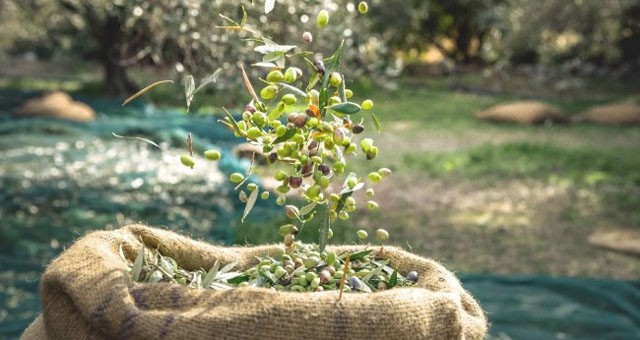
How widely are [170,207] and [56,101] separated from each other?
23.9 feet

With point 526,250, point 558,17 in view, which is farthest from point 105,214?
point 558,17

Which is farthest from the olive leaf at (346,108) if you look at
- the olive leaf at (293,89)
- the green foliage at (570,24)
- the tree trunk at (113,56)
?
the tree trunk at (113,56)

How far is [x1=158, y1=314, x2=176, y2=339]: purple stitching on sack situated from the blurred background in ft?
3.00

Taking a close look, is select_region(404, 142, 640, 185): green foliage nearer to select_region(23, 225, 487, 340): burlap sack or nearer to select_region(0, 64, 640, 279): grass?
select_region(0, 64, 640, 279): grass

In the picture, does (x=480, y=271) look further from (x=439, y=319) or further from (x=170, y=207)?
(x=439, y=319)

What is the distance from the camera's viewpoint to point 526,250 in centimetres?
849

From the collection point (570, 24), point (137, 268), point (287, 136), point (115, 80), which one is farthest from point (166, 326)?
point (115, 80)

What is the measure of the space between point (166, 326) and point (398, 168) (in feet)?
34.1

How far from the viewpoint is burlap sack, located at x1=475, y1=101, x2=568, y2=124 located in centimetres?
1725

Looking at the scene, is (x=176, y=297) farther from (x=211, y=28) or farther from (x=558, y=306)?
(x=558, y=306)

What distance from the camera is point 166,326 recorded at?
6.93 ft

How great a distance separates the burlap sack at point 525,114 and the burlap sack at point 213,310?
50.5 ft

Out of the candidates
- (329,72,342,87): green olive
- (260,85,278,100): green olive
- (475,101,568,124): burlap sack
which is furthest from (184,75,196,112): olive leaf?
(475,101,568,124): burlap sack

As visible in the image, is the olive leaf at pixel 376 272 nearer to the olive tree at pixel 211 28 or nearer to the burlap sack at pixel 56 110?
the olive tree at pixel 211 28
